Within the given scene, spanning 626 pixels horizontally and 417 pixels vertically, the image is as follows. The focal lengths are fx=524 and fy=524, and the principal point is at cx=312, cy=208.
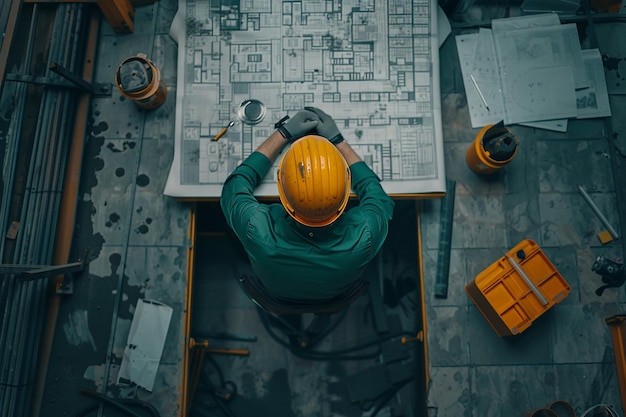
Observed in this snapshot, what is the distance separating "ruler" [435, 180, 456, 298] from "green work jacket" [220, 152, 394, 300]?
46 centimetres

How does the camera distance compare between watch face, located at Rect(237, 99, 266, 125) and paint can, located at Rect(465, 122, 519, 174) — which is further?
watch face, located at Rect(237, 99, 266, 125)

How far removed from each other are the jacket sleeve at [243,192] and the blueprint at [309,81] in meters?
0.18

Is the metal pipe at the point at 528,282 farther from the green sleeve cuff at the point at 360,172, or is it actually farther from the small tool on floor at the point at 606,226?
the green sleeve cuff at the point at 360,172

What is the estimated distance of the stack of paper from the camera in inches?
94.5

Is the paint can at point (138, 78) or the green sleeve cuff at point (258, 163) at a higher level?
the paint can at point (138, 78)

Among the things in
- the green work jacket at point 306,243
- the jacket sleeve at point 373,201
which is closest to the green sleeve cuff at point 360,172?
the jacket sleeve at point 373,201

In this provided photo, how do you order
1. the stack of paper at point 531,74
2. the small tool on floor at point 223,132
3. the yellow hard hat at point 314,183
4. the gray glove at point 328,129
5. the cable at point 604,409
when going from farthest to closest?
the stack of paper at point 531,74, the small tool on floor at point 223,132, the gray glove at point 328,129, the cable at point 604,409, the yellow hard hat at point 314,183

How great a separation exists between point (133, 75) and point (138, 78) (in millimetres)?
26

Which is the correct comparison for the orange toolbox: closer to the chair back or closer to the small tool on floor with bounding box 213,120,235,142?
the chair back

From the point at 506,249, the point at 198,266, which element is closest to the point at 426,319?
the point at 506,249

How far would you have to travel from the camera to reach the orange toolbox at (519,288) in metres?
2.07

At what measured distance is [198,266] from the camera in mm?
2742

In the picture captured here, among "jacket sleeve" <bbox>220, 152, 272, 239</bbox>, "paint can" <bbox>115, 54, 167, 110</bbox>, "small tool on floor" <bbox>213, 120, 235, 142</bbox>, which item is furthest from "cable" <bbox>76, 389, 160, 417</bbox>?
"paint can" <bbox>115, 54, 167, 110</bbox>

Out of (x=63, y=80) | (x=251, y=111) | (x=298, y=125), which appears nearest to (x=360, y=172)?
(x=298, y=125)
